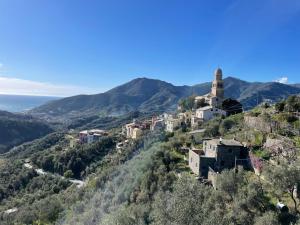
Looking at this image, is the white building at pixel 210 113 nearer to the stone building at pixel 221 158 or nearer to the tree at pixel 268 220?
the stone building at pixel 221 158

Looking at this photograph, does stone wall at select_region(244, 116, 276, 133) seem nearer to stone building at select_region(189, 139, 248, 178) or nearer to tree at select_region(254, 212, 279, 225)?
stone building at select_region(189, 139, 248, 178)

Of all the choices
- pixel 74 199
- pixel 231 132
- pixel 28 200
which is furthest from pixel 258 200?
pixel 28 200

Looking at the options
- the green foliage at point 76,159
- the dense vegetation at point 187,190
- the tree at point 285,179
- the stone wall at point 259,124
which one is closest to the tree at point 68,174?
the green foliage at point 76,159

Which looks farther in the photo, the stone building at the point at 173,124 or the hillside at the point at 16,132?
the hillside at the point at 16,132

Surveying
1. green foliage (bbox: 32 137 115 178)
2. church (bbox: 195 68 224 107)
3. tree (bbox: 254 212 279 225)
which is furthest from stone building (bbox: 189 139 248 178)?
green foliage (bbox: 32 137 115 178)

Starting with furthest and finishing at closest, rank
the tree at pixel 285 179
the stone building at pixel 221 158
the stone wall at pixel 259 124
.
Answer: the stone wall at pixel 259 124, the stone building at pixel 221 158, the tree at pixel 285 179

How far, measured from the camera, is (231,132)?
41344mm

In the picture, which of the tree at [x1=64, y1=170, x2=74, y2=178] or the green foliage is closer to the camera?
the tree at [x1=64, y1=170, x2=74, y2=178]

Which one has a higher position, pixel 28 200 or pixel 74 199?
pixel 74 199

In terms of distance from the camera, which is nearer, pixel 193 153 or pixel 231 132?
pixel 193 153

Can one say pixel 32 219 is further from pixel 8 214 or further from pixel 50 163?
pixel 50 163

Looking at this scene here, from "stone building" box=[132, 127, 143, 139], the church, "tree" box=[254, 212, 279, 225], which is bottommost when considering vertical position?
"stone building" box=[132, 127, 143, 139]

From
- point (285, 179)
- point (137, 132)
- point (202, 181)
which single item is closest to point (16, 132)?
point (137, 132)

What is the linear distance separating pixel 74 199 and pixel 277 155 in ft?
96.5
